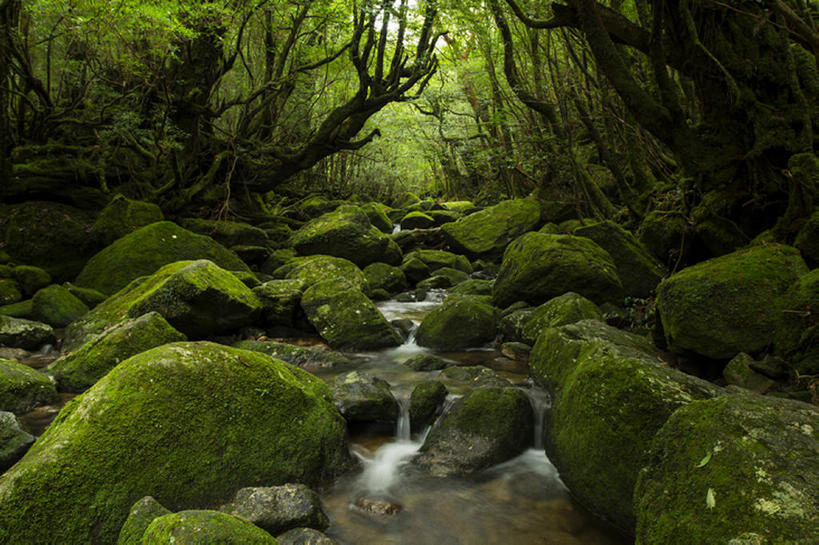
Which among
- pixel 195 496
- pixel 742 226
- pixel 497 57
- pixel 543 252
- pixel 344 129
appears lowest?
pixel 195 496

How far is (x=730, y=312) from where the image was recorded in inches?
174

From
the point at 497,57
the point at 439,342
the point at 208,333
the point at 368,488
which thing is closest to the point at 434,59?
the point at 497,57

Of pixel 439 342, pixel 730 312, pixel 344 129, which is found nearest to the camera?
pixel 730 312

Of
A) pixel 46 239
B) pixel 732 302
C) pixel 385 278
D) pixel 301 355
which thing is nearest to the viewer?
pixel 732 302

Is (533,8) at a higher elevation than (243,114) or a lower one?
higher

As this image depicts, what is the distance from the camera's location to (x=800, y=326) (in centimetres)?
384

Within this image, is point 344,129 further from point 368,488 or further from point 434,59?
point 368,488

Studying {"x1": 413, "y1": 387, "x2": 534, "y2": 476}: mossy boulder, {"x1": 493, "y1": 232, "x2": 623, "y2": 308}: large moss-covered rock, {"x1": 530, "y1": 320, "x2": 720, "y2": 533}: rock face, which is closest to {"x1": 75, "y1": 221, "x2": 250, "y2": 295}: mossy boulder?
{"x1": 493, "y1": 232, "x2": 623, "y2": 308}: large moss-covered rock

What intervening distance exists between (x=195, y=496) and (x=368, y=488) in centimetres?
141

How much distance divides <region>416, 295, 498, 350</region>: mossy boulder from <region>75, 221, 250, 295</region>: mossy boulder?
5.23 m

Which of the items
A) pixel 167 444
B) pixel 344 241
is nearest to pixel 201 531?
pixel 167 444

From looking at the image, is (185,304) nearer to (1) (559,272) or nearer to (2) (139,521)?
(2) (139,521)

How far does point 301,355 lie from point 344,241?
6.11 m

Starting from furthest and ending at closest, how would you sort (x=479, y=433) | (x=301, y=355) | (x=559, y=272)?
(x=559, y=272), (x=301, y=355), (x=479, y=433)
